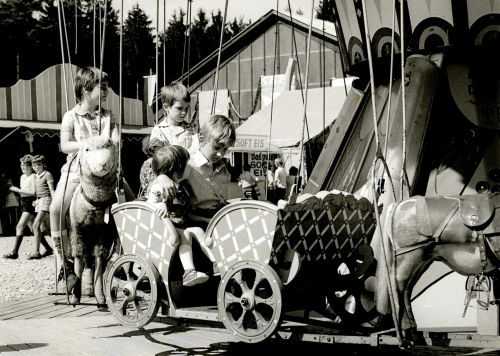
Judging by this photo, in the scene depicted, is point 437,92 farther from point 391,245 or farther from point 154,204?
point 154,204

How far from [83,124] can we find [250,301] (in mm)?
3089

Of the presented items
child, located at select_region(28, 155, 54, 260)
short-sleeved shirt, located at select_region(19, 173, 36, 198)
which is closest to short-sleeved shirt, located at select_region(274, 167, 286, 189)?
short-sleeved shirt, located at select_region(19, 173, 36, 198)

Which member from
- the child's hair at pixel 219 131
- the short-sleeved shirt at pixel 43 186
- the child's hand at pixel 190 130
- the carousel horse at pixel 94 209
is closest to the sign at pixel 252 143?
the short-sleeved shirt at pixel 43 186

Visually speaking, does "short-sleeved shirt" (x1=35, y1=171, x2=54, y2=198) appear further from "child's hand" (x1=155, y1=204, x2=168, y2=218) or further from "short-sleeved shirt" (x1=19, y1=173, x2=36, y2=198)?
"child's hand" (x1=155, y1=204, x2=168, y2=218)

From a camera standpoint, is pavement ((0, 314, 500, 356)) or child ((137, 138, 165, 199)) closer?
pavement ((0, 314, 500, 356))

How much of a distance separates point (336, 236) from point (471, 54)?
2.26 m

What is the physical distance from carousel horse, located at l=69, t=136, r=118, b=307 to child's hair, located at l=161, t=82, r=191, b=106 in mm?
577

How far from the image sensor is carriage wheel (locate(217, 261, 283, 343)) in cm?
458

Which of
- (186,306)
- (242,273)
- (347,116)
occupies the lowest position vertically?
(186,306)

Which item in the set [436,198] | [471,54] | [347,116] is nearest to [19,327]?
[347,116]

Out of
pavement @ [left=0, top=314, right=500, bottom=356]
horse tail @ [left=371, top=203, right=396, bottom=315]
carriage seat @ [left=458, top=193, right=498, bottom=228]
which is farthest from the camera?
pavement @ [left=0, top=314, right=500, bottom=356]

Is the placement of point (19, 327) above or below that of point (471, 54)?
below

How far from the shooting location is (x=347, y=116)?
23.8 ft

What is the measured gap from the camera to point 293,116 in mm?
23094
